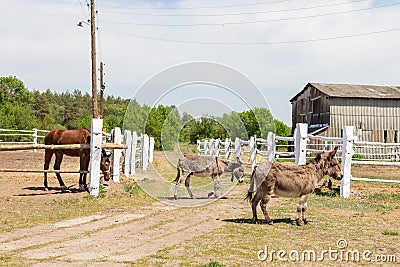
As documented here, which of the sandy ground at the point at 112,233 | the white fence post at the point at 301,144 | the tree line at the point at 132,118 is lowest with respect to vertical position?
the sandy ground at the point at 112,233

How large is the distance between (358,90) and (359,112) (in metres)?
2.85

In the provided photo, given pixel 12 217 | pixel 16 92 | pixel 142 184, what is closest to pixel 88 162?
pixel 142 184

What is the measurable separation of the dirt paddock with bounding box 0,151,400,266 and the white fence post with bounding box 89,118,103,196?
0.36 m

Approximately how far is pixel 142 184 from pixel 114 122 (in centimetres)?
5991

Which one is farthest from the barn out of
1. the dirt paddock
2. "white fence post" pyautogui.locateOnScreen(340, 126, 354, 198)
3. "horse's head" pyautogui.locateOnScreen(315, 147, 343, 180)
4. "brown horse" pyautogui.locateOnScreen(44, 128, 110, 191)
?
"horse's head" pyautogui.locateOnScreen(315, 147, 343, 180)

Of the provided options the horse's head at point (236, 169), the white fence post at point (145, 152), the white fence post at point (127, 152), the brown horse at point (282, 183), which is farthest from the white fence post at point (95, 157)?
the white fence post at point (145, 152)

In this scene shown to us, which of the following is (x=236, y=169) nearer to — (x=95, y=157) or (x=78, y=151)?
(x=95, y=157)

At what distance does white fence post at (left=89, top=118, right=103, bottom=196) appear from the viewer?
13.0 meters

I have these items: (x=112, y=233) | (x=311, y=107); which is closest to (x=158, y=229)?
(x=112, y=233)

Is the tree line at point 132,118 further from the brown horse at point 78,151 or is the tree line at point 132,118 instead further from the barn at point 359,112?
the barn at point 359,112

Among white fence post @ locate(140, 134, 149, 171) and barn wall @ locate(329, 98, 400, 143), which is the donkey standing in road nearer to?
white fence post @ locate(140, 134, 149, 171)

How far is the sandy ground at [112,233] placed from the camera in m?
6.62

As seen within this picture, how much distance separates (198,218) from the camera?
32.8ft

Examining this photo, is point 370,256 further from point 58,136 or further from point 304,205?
point 58,136
